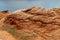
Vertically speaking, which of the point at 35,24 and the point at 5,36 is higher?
the point at 35,24

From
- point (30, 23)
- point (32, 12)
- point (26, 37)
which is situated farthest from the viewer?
point (32, 12)

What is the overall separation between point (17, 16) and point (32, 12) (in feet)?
2.79

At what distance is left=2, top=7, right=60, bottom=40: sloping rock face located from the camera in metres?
9.23

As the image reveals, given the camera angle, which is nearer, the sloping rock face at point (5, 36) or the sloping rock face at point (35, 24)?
the sloping rock face at point (35, 24)

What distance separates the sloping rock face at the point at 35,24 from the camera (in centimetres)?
923

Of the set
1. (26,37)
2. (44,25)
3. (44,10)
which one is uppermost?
(44,10)

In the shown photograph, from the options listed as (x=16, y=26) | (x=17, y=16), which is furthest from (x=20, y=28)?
(x=17, y=16)

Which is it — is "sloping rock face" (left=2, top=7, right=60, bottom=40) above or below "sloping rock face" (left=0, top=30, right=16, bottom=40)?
above

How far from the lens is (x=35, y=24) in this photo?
10023 mm

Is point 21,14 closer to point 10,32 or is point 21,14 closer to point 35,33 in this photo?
point 10,32

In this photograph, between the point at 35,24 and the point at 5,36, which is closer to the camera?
the point at 35,24

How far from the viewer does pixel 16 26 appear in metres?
10.5

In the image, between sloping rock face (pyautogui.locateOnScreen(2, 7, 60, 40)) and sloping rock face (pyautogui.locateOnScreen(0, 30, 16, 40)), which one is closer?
sloping rock face (pyautogui.locateOnScreen(2, 7, 60, 40))

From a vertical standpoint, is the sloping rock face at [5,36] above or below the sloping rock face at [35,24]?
below
